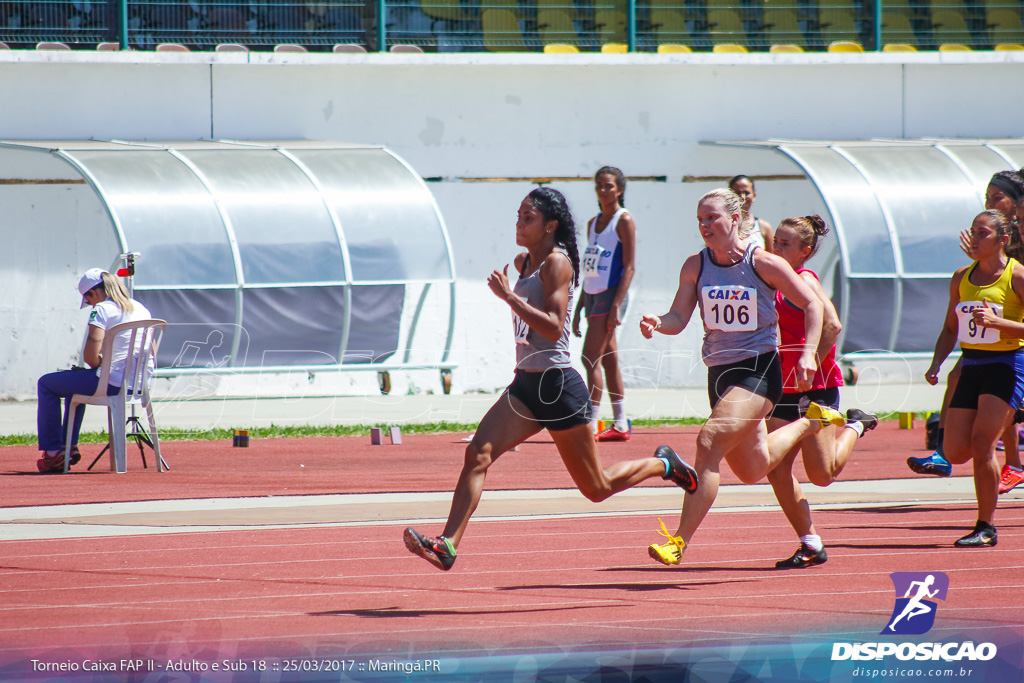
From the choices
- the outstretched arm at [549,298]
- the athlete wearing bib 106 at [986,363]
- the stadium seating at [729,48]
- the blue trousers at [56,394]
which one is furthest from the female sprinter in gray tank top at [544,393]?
the stadium seating at [729,48]

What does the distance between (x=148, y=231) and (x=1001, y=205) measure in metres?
11.5

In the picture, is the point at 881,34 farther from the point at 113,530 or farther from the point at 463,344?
the point at 113,530

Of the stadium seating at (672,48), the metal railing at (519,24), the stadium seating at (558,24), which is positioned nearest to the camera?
the metal railing at (519,24)

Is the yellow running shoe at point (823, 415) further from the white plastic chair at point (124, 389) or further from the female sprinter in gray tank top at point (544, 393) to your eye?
the white plastic chair at point (124, 389)

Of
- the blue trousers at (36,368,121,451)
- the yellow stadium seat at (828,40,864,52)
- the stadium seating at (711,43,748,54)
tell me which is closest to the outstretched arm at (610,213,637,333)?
the blue trousers at (36,368,121,451)

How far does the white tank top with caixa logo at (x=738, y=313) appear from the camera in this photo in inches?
281

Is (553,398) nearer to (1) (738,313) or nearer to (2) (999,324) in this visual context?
(1) (738,313)

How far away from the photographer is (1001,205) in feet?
31.6

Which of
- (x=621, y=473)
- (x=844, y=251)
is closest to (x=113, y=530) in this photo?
(x=621, y=473)

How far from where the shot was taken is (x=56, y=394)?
11.5 metres

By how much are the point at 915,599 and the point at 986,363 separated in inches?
90.2

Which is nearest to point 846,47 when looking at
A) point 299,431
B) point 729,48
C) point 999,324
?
point 729,48

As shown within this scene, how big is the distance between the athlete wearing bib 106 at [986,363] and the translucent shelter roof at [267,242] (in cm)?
1172

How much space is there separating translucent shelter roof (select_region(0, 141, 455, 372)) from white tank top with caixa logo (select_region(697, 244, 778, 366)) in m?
11.7
